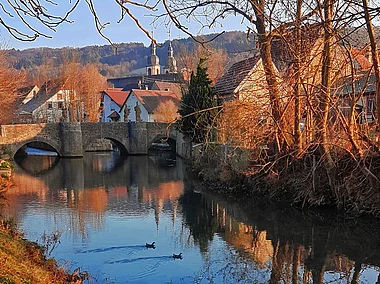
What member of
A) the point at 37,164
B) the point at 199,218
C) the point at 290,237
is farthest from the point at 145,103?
the point at 290,237

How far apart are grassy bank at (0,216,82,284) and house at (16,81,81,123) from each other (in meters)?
29.4

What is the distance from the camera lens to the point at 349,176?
10.5 m

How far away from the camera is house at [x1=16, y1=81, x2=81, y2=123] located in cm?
3597

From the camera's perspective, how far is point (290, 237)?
372 inches

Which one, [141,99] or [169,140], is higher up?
[141,99]

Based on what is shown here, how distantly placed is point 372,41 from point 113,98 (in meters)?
39.1

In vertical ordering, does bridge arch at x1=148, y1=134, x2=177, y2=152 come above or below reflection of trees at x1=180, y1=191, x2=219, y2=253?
above

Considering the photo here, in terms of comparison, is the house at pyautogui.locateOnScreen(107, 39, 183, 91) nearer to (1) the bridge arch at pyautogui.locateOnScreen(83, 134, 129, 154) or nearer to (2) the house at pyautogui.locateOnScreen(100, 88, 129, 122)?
(2) the house at pyautogui.locateOnScreen(100, 88, 129, 122)

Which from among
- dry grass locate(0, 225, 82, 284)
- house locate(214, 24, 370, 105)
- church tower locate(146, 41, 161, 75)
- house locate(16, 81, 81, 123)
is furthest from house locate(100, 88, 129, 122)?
dry grass locate(0, 225, 82, 284)

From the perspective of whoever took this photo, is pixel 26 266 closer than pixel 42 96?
Yes

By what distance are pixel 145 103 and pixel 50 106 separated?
A: 9.35m

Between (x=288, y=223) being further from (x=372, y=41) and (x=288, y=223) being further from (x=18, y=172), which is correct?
(x=18, y=172)

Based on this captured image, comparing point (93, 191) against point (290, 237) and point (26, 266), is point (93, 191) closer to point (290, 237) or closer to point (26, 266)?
point (290, 237)

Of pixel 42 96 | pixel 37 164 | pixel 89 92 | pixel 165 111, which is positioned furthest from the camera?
pixel 42 96
